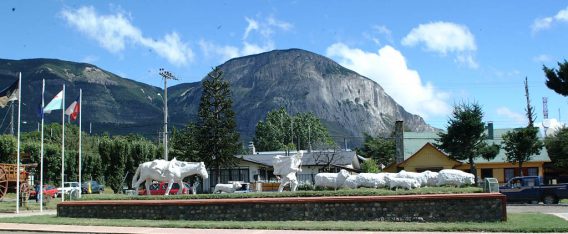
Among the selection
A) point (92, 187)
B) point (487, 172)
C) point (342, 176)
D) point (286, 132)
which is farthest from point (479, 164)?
point (286, 132)

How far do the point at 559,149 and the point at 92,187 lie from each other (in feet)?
154

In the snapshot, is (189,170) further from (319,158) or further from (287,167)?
(319,158)

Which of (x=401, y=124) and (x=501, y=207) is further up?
(x=401, y=124)

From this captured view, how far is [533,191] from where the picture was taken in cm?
3434

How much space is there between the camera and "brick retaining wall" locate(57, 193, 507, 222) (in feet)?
68.0

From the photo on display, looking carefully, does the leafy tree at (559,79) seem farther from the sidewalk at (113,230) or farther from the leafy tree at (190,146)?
the leafy tree at (190,146)

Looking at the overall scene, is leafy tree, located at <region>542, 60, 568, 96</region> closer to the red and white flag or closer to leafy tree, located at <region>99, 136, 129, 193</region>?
the red and white flag

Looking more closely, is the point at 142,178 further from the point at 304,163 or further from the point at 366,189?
the point at 304,163

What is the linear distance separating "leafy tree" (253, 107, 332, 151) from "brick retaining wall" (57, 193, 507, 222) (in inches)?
3422

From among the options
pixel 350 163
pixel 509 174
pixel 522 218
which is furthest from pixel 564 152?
pixel 522 218

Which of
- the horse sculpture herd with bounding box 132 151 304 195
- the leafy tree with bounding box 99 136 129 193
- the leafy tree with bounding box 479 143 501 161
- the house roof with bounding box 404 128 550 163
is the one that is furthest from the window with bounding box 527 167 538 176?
the leafy tree with bounding box 99 136 129 193

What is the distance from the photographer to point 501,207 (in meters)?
20.5

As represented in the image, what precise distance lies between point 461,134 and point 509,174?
6.71 metres

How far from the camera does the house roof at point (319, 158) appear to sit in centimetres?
5682
